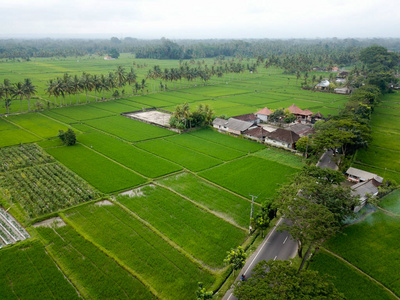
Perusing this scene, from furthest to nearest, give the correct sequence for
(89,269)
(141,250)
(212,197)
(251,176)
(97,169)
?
(97,169) < (251,176) < (212,197) < (141,250) < (89,269)

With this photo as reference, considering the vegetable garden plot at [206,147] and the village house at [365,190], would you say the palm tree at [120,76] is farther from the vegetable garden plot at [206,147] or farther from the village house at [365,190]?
the village house at [365,190]

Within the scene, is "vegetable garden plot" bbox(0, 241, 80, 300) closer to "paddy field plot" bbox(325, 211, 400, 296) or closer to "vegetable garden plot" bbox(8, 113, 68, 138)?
"paddy field plot" bbox(325, 211, 400, 296)

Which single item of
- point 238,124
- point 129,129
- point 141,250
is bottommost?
point 141,250

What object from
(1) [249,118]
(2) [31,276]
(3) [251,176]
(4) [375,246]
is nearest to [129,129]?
(1) [249,118]

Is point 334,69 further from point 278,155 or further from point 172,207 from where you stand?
point 172,207

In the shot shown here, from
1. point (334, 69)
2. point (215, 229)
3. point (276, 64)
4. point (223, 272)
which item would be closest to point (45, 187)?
point (215, 229)

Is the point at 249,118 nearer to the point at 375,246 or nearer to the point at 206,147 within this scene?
the point at 206,147

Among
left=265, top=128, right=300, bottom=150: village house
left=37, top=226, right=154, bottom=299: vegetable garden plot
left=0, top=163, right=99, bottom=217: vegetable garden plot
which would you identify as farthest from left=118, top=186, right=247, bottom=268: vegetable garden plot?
left=265, top=128, right=300, bottom=150: village house
